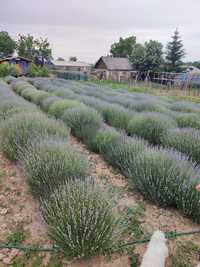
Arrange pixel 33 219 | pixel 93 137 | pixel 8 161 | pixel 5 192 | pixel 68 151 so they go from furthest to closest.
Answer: pixel 93 137 → pixel 8 161 → pixel 5 192 → pixel 68 151 → pixel 33 219

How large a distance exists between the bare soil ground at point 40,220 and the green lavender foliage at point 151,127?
4.69ft

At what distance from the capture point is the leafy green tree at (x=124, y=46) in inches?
2019

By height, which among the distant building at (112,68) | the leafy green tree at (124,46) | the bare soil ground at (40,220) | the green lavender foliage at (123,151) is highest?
the leafy green tree at (124,46)

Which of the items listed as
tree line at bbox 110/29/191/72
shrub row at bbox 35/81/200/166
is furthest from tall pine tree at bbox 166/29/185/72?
shrub row at bbox 35/81/200/166

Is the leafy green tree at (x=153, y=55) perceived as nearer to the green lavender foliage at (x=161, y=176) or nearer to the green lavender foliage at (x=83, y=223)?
the green lavender foliage at (x=161, y=176)

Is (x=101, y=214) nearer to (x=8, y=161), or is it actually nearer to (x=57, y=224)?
(x=57, y=224)

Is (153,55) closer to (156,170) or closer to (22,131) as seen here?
(22,131)

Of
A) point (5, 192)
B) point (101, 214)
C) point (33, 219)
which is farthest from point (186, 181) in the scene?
point (5, 192)

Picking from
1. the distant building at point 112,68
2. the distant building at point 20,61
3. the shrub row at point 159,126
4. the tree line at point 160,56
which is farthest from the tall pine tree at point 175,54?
the shrub row at point 159,126

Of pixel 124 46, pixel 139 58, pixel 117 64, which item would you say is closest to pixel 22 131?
pixel 139 58

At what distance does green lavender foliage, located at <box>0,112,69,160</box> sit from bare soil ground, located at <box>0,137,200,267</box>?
1.09 ft

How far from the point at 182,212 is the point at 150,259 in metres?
1.09

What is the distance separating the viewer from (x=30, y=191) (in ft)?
9.00

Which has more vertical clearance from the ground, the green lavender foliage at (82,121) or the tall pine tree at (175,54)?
the tall pine tree at (175,54)
